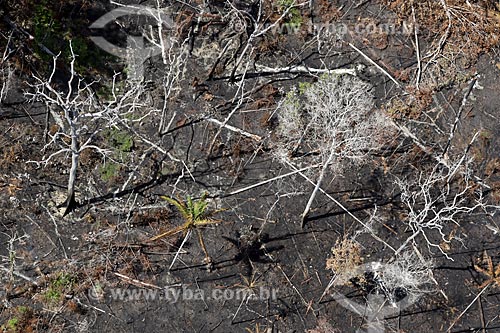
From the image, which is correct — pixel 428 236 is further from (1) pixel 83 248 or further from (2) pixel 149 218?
(1) pixel 83 248

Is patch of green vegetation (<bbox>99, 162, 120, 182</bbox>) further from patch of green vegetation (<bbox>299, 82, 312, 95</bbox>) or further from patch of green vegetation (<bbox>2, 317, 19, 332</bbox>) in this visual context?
patch of green vegetation (<bbox>299, 82, 312, 95</bbox>)

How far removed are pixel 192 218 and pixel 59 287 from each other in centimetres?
237

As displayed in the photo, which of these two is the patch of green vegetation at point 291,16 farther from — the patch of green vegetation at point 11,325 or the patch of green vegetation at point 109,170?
the patch of green vegetation at point 11,325

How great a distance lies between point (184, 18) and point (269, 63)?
1952mm

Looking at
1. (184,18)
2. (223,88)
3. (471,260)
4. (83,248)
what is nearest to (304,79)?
(223,88)

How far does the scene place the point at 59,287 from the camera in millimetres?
8961

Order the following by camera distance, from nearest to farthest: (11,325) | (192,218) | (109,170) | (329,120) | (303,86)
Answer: (11,325)
(192,218)
(109,170)
(329,120)
(303,86)

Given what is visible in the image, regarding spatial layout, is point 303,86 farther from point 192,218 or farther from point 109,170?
point 109,170

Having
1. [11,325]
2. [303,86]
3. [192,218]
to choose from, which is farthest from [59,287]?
[303,86]

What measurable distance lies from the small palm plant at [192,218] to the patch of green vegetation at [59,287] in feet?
4.66

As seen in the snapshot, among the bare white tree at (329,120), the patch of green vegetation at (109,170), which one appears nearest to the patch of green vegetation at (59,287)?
the patch of green vegetation at (109,170)

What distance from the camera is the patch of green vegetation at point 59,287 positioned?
8.88 m

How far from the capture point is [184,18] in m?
11.3

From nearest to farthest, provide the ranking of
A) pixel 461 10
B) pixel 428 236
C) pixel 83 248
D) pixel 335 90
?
pixel 83 248 → pixel 428 236 → pixel 335 90 → pixel 461 10
